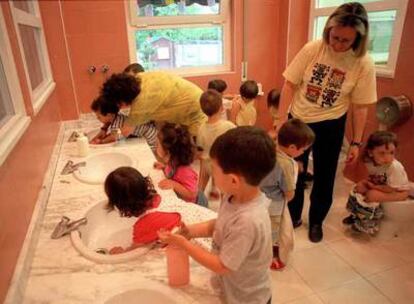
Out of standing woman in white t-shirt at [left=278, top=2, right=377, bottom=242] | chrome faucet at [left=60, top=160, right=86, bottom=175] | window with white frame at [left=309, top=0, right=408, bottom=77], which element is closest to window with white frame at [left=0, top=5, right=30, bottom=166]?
chrome faucet at [left=60, top=160, right=86, bottom=175]

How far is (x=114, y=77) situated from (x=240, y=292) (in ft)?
4.28

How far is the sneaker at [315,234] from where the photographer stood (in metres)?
A: 2.03

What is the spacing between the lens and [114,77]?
1719 millimetres

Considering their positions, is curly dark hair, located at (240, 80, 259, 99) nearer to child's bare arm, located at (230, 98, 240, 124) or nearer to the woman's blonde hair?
child's bare arm, located at (230, 98, 240, 124)

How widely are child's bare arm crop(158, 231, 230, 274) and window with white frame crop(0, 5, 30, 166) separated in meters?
0.62

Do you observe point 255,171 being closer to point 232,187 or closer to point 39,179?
point 232,187

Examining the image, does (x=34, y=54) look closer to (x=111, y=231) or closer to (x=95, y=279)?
(x=111, y=231)

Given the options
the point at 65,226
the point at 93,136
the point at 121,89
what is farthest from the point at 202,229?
the point at 93,136

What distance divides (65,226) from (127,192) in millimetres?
270

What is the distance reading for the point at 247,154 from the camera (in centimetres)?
70

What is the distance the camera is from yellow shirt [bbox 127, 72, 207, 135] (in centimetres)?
182

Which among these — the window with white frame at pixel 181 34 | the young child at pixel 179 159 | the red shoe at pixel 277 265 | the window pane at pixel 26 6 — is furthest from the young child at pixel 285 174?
the window with white frame at pixel 181 34

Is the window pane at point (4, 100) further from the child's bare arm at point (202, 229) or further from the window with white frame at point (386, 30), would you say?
the window with white frame at point (386, 30)

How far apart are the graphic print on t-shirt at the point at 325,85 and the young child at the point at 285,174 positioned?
0.84ft
